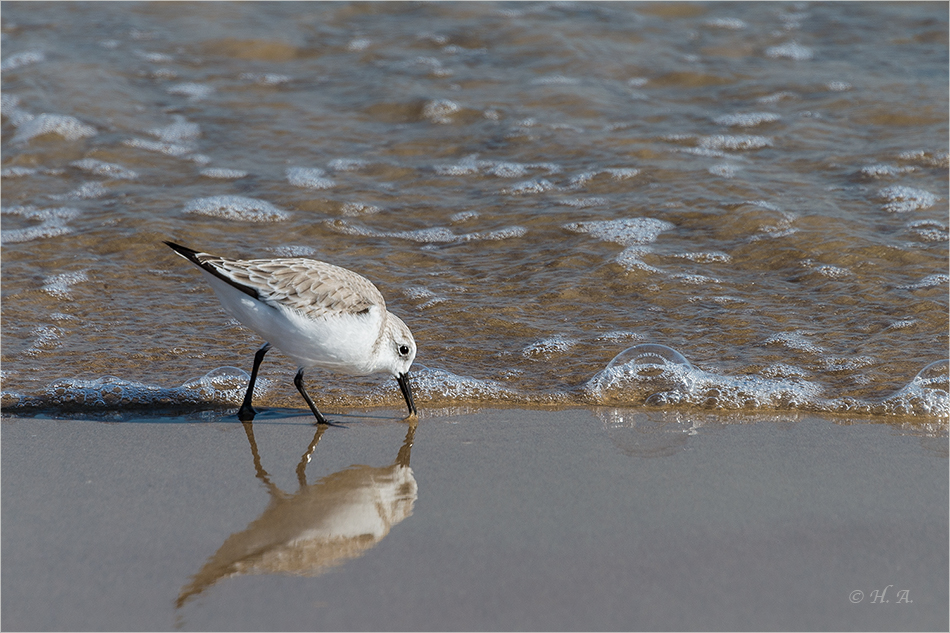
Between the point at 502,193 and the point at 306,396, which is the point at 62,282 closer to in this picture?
the point at 306,396

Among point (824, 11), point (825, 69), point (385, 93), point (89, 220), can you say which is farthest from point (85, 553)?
point (824, 11)

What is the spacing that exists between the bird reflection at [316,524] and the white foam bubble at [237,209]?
3.52 meters

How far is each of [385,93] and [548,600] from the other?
25.9ft

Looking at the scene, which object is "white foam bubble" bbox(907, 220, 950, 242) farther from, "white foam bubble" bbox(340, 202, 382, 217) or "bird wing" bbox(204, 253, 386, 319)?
"bird wing" bbox(204, 253, 386, 319)

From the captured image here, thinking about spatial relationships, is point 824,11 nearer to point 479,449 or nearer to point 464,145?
point 464,145

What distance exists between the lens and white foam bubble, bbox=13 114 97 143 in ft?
29.8

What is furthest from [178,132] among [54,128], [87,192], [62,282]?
[62,282]

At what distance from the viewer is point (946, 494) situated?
3.91m

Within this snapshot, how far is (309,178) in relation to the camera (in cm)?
833

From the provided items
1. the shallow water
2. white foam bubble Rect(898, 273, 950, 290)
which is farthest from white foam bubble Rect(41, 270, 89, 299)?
white foam bubble Rect(898, 273, 950, 290)

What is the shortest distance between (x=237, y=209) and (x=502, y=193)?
2187 mm

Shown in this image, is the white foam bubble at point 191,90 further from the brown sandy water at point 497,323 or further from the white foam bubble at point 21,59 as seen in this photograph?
the white foam bubble at point 21,59

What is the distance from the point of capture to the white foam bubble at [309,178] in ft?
26.9

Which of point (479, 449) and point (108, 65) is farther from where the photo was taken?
point (108, 65)
